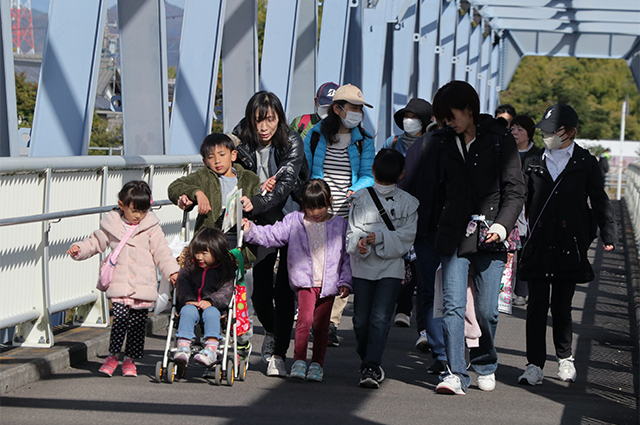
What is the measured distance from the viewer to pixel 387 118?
1688 cm

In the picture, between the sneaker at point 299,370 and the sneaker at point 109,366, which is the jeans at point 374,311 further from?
the sneaker at point 109,366

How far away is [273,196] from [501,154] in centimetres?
142

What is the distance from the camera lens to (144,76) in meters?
8.73

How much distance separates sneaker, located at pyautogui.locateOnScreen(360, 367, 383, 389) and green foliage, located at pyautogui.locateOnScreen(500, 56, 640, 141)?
88.9 meters

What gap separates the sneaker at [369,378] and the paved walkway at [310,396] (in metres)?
0.05

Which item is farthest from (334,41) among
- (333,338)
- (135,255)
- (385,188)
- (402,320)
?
(135,255)

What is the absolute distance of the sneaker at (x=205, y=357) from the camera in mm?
5309

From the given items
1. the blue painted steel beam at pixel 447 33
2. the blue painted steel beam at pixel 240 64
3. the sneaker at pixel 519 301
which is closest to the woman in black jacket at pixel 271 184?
the sneaker at pixel 519 301

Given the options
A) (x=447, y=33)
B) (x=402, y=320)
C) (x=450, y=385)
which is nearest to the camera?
(x=450, y=385)

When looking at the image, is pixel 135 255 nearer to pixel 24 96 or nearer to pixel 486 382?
pixel 486 382

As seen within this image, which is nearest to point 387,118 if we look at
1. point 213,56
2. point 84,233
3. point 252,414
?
point 213,56

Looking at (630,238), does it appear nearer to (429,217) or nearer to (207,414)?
(429,217)

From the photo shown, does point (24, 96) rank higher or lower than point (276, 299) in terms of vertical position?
higher

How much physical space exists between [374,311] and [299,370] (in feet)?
1.91
